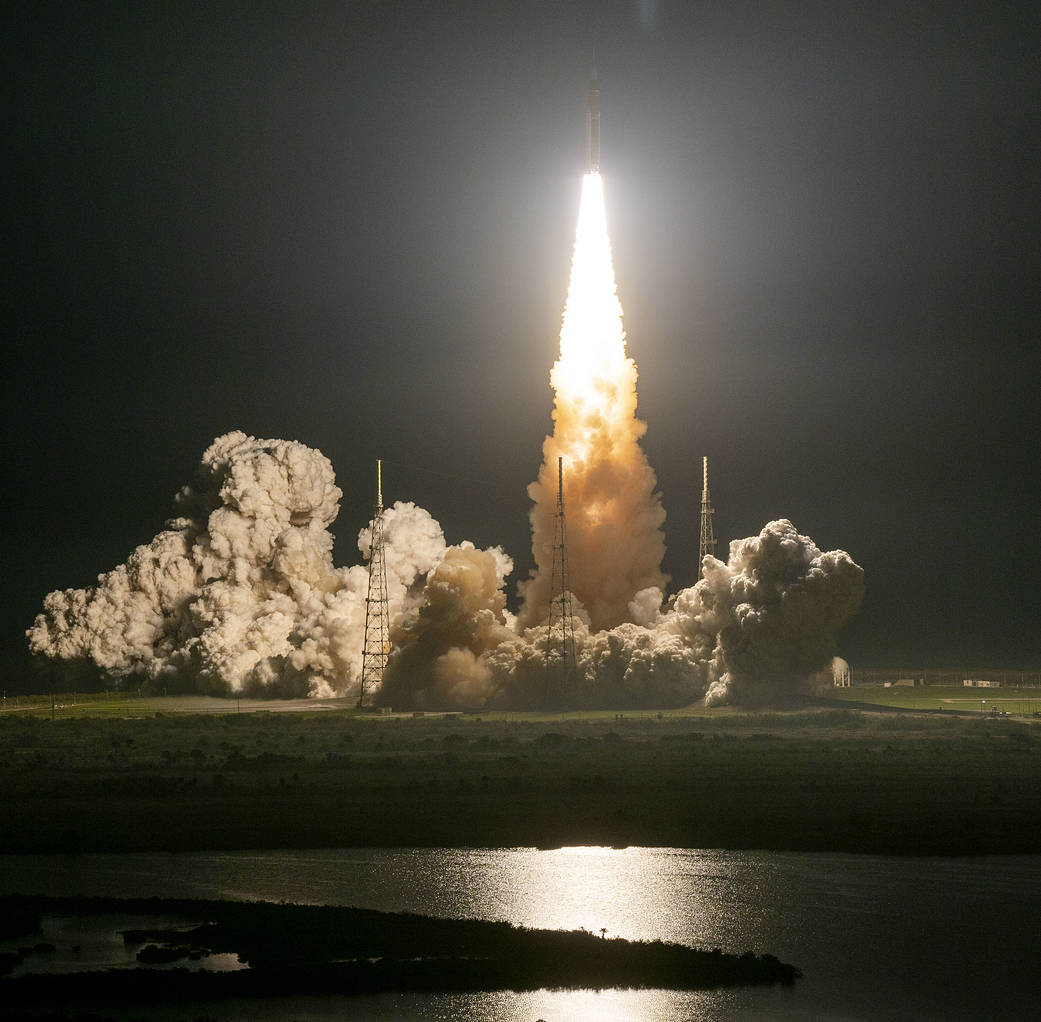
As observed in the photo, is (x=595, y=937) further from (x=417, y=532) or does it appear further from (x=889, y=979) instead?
(x=417, y=532)

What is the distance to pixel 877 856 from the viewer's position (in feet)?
109

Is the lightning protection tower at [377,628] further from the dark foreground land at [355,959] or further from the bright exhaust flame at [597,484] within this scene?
the dark foreground land at [355,959]

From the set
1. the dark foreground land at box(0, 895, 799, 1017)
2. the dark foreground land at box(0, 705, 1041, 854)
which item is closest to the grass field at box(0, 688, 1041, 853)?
the dark foreground land at box(0, 705, 1041, 854)

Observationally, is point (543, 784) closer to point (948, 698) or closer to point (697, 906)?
point (697, 906)

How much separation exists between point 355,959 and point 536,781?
1880 centimetres

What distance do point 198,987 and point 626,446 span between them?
161 ft

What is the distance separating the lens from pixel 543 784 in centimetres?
4256

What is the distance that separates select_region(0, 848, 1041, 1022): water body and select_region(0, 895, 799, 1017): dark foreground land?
0.56 m

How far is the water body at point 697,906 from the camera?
896 inches

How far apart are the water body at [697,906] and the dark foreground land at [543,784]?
1789mm

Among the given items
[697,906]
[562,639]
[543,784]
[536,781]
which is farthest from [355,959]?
[562,639]

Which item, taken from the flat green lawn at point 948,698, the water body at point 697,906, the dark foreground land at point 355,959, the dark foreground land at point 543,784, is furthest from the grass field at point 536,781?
the dark foreground land at point 355,959

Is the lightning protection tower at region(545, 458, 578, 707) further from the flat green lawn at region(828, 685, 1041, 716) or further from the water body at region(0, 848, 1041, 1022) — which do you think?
the water body at region(0, 848, 1041, 1022)

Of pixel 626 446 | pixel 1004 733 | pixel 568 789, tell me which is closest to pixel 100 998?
pixel 568 789
